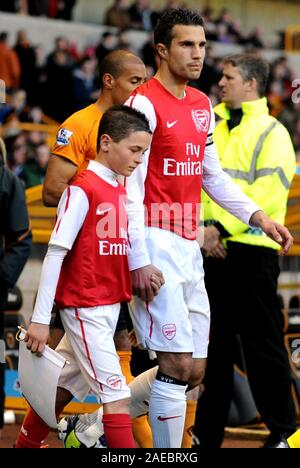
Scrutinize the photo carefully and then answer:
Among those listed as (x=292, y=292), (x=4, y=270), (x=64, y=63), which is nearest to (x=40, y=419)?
(x=4, y=270)

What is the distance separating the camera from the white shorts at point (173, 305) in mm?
5992

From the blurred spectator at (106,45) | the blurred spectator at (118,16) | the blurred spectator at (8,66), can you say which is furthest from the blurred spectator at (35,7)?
the blurred spectator at (8,66)

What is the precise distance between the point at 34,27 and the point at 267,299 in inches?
625

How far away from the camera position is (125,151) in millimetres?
5816

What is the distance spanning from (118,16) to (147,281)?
18650mm

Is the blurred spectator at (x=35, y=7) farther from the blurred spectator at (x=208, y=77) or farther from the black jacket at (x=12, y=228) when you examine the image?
the black jacket at (x=12, y=228)

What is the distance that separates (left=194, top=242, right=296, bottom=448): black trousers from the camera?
7.57 m

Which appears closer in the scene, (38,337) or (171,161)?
(38,337)

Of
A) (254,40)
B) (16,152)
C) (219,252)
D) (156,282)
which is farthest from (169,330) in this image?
(254,40)

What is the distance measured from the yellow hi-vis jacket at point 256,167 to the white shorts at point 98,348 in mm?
1889

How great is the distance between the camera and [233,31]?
2658 centimetres

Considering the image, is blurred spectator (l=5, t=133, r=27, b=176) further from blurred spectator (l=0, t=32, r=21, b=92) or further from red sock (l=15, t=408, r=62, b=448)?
red sock (l=15, t=408, r=62, b=448)

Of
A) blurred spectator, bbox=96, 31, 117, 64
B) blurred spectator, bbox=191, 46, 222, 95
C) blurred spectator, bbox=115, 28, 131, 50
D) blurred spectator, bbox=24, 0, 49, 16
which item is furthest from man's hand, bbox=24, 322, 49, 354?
blurred spectator, bbox=24, 0, 49, 16

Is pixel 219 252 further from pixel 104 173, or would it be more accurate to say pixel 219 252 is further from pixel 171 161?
pixel 104 173
